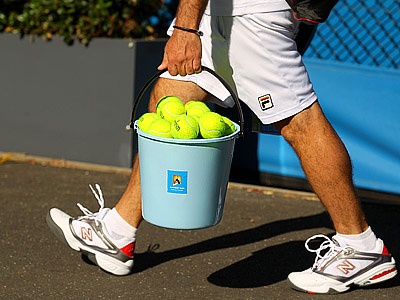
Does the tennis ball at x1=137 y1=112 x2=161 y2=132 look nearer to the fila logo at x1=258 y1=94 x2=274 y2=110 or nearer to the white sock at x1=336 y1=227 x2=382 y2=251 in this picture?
the fila logo at x1=258 y1=94 x2=274 y2=110

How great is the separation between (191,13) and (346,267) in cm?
122

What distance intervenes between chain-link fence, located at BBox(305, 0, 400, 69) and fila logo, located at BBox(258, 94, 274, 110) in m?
2.42

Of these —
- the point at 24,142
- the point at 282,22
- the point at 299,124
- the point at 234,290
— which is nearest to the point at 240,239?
the point at 234,290

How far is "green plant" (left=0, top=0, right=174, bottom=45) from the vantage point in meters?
5.95

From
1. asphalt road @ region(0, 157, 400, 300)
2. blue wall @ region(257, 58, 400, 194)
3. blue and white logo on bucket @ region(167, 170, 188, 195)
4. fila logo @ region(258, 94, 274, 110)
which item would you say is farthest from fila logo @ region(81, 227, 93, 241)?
blue wall @ region(257, 58, 400, 194)

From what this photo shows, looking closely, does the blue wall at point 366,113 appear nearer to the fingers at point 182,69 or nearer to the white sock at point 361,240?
the white sock at point 361,240

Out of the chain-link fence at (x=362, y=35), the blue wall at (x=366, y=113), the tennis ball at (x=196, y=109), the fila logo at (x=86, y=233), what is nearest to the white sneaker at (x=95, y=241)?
the fila logo at (x=86, y=233)

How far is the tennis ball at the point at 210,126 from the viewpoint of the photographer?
3410 mm

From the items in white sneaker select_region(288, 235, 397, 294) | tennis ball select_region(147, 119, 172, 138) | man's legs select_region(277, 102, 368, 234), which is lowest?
white sneaker select_region(288, 235, 397, 294)

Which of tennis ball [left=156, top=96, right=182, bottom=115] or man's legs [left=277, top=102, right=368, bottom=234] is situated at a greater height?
tennis ball [left=156, top=96, right=182, bottom=115]

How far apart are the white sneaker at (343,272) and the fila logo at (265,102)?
0.64m

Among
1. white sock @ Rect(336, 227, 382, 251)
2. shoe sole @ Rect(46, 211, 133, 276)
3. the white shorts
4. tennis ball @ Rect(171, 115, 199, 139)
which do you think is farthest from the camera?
shoe sole @ Rect(46, 211, 133, 276)

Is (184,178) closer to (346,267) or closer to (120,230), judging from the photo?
(120,230)

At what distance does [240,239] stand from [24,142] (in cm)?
206
